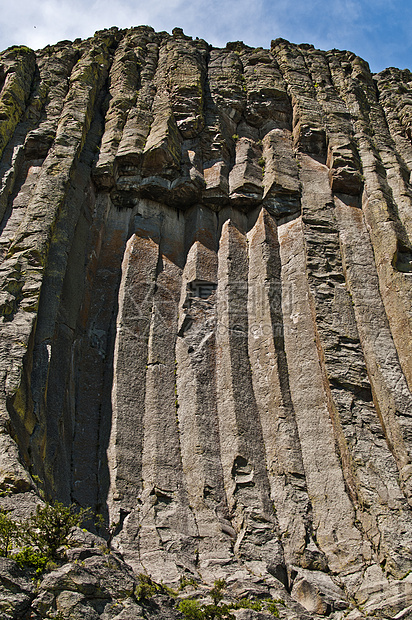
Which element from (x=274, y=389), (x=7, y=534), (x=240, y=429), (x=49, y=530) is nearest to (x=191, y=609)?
(x=49, y=530)

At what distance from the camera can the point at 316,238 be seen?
42.1 ft

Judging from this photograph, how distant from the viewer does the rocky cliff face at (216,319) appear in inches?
354

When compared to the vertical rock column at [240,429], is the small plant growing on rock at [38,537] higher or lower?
lower

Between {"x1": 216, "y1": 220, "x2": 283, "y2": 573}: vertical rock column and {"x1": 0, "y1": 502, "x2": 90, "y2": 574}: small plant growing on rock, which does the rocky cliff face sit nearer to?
{"x1": 216, "y1": 220, "x2": 283, "y2": 573}: vertical rock column

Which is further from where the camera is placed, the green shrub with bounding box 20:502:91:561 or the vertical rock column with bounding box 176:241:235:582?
the vertical rock column with bounding box 176:241:235:582

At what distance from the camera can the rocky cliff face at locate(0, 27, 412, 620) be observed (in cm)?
900

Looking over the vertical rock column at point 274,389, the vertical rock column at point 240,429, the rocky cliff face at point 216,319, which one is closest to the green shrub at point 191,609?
the rocky cliff face at point 216,319

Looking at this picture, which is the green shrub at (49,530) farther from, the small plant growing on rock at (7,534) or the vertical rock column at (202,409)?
the vertical rock column at (202,409)

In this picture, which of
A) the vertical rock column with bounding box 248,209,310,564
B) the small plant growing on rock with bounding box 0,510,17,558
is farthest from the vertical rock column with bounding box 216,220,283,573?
the small plant growing on rock with bounding box 0,510,17,558

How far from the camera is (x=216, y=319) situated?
1210 centimetres

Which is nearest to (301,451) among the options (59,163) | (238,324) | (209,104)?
(238,324)

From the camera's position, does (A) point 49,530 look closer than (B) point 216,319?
Yes

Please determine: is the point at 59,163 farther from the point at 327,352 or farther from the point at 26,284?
the point at 327,352

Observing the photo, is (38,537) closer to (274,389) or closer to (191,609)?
(191,609)
